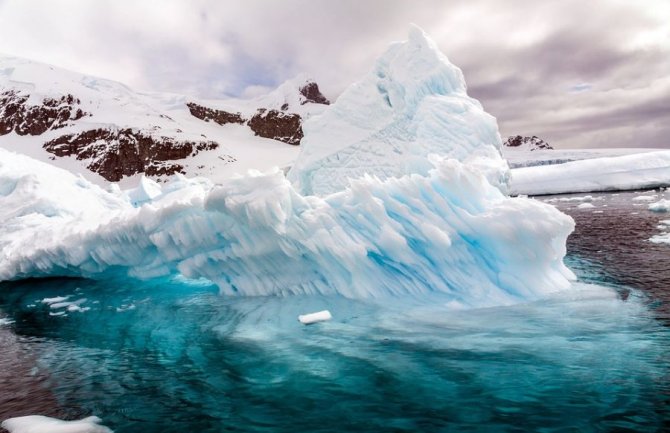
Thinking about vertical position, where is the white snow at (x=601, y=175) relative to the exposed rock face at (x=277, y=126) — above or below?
below

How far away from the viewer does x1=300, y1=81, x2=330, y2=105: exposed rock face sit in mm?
153775

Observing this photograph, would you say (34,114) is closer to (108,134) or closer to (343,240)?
(108,134)

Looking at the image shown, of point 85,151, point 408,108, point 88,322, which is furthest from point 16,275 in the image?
point 85,151

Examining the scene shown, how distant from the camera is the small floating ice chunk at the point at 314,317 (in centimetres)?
718

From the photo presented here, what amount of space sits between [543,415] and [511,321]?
2.59 metres

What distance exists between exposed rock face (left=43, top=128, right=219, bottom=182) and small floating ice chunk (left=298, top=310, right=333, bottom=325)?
309 ft

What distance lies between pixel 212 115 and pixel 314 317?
126 metres

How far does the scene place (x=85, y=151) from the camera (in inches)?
3839

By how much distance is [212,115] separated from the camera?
12438 cm

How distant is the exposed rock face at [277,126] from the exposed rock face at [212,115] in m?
5.34

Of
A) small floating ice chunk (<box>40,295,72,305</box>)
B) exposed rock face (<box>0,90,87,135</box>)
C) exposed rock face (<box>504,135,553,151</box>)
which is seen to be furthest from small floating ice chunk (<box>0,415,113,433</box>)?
exposed rock face (<box>504,135,553,151</box>)

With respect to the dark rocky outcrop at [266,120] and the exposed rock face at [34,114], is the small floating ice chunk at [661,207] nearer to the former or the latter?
the dark rocky outcrop at [266,120]

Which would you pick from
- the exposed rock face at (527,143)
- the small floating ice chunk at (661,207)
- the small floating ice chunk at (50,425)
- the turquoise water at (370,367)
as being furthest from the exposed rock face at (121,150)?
the exposed rock face at (527,143)

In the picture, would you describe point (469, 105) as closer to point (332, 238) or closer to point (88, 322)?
point (332, 238)
